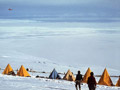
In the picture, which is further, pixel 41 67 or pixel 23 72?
pixel 41 67

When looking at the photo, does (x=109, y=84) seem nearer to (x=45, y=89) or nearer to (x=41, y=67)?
(x=45, y=89)

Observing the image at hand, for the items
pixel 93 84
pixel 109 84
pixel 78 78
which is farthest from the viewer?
pixel 109 84

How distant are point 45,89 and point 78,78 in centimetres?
277

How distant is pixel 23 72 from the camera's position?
29531 millimetres

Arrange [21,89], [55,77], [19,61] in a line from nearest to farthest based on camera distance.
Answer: [21,89]
[55,77]
[19,61]

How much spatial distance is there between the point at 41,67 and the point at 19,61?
606 cm

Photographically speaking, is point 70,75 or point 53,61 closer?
point 70,75

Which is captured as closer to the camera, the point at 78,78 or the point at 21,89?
the point at 78,78

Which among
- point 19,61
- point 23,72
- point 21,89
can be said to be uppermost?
point 19,61

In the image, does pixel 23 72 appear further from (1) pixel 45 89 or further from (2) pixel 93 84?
(2) pixel 93 84

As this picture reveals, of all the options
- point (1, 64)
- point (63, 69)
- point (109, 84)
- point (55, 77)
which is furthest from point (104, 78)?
point (1, 64)

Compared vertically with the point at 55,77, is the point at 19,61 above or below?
above

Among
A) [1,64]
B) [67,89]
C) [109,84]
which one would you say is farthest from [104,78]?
[1,64]

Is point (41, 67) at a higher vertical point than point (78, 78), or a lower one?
higher
